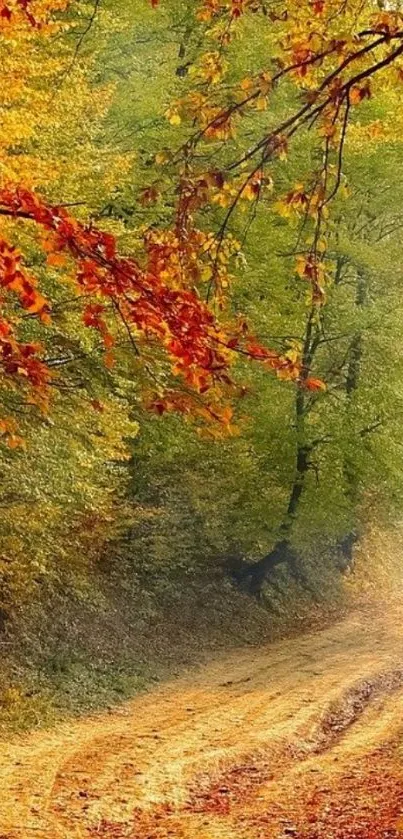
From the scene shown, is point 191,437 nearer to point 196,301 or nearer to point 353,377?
point 353,377

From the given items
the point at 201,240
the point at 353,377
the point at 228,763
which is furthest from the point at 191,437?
the point at 201,240

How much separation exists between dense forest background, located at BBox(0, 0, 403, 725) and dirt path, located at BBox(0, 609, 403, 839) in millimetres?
1208

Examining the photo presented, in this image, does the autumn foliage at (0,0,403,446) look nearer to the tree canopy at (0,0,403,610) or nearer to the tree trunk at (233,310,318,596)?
the tree canopy at (0,0,403,610)

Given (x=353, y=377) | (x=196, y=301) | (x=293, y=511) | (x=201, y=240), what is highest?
(x=353, y=377)

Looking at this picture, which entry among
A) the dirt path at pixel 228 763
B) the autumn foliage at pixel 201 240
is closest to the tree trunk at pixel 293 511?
the dirt path at pixel 228 763

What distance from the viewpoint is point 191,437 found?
15.9 metres

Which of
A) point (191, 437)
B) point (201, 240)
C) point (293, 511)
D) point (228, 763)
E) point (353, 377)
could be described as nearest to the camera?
point (201, 240)

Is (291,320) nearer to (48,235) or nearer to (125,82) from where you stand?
(125,82)

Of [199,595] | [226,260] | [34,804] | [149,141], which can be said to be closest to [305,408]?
[199,595]

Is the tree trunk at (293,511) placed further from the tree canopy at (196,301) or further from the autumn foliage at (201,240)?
the autumn foliage at (201,240)

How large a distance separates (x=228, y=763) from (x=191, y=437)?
725 centimetres

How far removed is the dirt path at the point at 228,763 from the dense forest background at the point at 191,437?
1.21 metres

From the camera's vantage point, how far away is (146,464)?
16.7 m

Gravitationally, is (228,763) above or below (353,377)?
below
